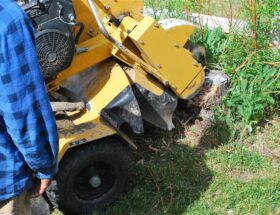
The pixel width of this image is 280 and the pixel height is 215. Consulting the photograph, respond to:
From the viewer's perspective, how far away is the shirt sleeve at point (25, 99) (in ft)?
5.95

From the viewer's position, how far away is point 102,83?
3773 mm

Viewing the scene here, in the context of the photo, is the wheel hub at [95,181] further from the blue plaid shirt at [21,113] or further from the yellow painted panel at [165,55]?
the blue plaid shirt at [21,113]

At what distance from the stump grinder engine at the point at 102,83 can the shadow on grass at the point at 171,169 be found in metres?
0.17

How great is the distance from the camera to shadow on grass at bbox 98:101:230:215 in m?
3.66

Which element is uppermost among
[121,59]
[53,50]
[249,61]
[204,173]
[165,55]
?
[53,50]

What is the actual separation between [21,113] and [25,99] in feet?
0.19

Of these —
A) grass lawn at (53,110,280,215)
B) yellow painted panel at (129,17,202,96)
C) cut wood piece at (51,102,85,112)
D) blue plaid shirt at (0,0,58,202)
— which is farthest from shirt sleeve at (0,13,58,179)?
yellow painted panel at (129,17,202,96)

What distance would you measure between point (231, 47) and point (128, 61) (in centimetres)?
131

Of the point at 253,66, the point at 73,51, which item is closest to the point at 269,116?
the point at 253,66

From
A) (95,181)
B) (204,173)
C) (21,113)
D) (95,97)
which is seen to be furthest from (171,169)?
(21,113)

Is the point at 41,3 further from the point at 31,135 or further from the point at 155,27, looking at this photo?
the point at 31,135

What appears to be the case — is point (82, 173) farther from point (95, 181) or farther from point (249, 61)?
point (249, 61)

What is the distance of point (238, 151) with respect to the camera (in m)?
4.12

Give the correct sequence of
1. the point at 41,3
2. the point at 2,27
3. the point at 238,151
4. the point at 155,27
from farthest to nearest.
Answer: the point at 238,151 < the point at 155,27 < the point at 41,3 < the point at 2,27
